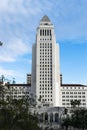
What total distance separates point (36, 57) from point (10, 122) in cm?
14629

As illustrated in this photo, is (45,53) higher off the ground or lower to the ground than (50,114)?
higher

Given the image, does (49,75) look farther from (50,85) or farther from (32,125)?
(32,125)

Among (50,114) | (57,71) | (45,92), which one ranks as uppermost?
(57,71)

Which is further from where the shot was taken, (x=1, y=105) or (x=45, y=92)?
(x=45, y=92)

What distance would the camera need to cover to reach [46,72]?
193 metres

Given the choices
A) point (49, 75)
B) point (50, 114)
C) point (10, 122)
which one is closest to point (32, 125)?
point (10, 122)

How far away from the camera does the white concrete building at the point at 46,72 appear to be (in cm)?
18925

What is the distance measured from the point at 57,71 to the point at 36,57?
1608 centimetres

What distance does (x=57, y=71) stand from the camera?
19662 cm

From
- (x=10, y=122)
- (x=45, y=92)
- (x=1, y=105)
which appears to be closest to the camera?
(x=10, y=122)

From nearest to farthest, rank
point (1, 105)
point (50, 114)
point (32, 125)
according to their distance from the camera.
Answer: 1. point (32, 125)
2. point (1, 105)
3. point (50, 114)

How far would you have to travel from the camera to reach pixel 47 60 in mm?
195125

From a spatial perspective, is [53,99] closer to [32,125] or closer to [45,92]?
[45,92]

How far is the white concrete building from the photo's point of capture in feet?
621
